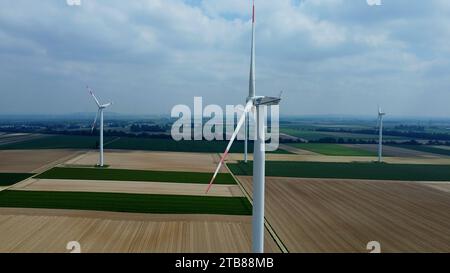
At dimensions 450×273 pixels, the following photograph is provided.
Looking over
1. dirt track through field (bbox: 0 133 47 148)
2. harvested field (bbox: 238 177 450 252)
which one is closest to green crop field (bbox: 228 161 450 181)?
harvested field (bbox: 238 177 450 252)

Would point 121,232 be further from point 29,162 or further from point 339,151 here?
point 339,151

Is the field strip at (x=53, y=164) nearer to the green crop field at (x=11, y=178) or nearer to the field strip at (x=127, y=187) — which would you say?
the green crop field at (x=11, y=178)

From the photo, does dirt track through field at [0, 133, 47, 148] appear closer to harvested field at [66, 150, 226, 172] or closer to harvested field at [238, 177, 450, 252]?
harvested field at [66, 150, 226, 172]

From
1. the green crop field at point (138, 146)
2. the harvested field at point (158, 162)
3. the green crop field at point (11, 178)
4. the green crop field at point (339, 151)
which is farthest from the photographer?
the green crop field at point (138, 146)

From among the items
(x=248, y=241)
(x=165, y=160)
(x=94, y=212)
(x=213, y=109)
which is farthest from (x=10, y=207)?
(x=165, y=160)

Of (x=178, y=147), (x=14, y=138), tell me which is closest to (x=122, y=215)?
(x=178, y=147)

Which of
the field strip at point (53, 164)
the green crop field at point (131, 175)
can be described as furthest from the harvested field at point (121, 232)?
the field strip at point (53, 164)
